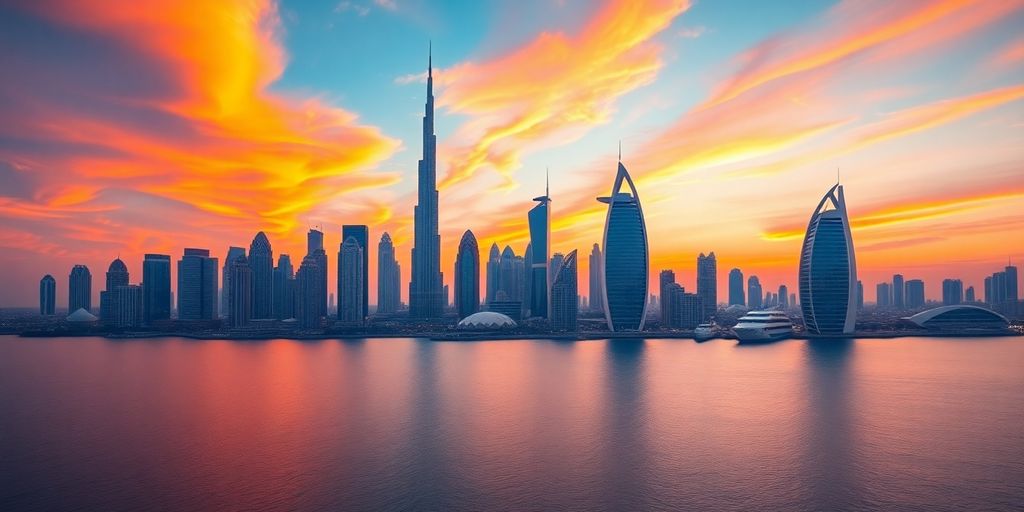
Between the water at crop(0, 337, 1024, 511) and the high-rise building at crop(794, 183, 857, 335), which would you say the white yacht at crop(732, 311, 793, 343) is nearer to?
the high-rise building at crop(794, 183, 857, 335)

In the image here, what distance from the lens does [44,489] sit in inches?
1848

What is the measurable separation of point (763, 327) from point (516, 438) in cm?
14462

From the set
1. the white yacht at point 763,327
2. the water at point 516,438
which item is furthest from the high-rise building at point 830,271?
the water at point 516,438

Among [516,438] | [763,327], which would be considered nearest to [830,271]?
[763,327]

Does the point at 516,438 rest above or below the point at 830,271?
below

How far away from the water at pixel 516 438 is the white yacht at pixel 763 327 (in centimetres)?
5827

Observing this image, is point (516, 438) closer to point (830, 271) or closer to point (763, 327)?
point (763, 327)

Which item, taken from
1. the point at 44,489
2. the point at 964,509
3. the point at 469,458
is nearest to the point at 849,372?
the point at 964,509

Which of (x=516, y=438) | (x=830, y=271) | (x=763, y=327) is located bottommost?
(x=516, y=438)

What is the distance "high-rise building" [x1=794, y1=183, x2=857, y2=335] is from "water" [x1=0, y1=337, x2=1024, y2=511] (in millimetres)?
72588

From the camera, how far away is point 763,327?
182500 millimetres

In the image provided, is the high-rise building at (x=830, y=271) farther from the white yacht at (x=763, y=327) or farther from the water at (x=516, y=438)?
the water at (x=516, y=438)

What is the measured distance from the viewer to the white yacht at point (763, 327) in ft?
591

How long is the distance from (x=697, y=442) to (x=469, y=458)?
79.5 ft
